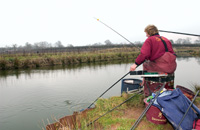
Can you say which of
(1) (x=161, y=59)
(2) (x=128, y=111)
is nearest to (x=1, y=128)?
(2) (x=128, y=111)

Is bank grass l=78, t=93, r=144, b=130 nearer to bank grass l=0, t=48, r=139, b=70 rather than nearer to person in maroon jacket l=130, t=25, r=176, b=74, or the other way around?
person in maroon jacket l=130, t=25, r=176, b=74

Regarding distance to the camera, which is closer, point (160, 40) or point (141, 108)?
point (160, 40)

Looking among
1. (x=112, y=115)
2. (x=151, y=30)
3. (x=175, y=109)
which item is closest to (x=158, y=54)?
(x=151, y=30)

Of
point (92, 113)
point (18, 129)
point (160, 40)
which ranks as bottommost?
point (18, 129)

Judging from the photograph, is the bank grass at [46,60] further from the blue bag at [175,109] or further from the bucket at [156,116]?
the blue bag at [175,109]

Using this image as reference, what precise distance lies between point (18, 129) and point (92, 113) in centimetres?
222

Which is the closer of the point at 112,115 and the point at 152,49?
the point at 152,49

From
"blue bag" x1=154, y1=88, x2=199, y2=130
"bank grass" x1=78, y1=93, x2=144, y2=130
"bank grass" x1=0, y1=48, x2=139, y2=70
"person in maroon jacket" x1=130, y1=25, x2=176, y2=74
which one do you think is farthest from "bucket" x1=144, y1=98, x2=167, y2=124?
"bank grass" x1=0, y1=48, x2=139, y2=70

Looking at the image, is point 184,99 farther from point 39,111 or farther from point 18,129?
point 39,111

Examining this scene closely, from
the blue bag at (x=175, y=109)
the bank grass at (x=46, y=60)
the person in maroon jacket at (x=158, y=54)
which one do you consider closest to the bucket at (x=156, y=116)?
the blue bag at (x=175, y=109)

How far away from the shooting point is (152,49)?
2.95 metres

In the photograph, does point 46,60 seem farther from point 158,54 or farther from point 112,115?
point 158,54

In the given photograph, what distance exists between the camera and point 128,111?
352cm

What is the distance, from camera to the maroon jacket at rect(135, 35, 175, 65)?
2.87 metres
